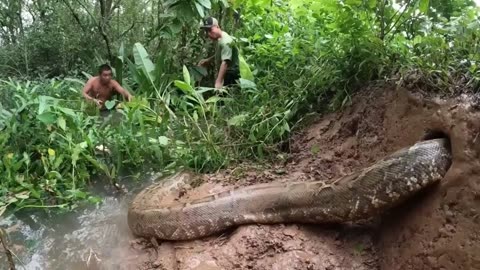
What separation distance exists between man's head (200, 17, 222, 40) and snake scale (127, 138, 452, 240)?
137 inches

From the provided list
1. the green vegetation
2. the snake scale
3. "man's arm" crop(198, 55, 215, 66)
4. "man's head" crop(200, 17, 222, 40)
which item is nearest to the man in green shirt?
"man's head" crop(200, 17, 222, 40)

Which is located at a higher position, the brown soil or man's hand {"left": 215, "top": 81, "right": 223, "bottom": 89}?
man's hand {"left": 215, "top": 81, "right": 223, "bottom": 89}

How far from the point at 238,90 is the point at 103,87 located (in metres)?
2.76

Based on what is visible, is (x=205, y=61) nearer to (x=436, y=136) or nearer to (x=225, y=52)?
(x=225, y=52)

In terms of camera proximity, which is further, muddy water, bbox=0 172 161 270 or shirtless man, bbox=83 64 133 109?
shirtless man, bbox=83 64 133 109

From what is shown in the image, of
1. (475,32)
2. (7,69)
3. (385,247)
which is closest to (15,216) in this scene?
(385,247)

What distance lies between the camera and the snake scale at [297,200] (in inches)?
166

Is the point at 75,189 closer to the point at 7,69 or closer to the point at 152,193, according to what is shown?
the point at 152,193

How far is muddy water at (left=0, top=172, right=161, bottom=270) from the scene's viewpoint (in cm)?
557

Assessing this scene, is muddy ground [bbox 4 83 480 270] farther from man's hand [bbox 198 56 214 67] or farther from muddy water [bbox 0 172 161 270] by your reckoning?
man's hand [bbox 198 56 214 67]

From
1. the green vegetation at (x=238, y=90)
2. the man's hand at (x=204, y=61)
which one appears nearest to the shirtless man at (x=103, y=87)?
the green vegetation at (x=238, y=90)

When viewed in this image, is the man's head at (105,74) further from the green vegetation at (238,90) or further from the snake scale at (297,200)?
the snake scale at (297,200)

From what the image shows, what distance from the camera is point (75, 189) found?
6.55m

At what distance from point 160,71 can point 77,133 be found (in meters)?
2.22
